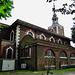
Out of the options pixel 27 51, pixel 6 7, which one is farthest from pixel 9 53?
pixel 6 7

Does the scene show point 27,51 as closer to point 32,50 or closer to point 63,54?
point 32,50

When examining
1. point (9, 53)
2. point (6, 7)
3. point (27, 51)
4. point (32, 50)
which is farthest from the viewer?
point (9, 53)

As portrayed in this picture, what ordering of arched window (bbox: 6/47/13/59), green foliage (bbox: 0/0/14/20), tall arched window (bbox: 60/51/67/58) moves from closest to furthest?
green foliage (bbox: 0/0/14/20) → arched window (bbox: 6/47/13/59) → tall arched window (bbox: 60/51/67/58)

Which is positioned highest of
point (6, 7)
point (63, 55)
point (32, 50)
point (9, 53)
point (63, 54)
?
point (6, 7)

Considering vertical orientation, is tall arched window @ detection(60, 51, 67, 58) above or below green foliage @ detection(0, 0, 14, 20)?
below

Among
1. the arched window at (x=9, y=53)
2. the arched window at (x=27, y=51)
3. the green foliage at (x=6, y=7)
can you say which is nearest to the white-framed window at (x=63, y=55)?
Result: the arched window at (x=27, y=51)

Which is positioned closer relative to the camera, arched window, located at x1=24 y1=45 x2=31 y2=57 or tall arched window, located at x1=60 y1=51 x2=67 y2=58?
arched window, located at x1=24 y1=45 x2=31 y2=57

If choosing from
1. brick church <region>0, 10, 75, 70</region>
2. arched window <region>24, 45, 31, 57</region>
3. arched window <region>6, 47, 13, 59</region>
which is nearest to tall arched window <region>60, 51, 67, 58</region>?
brick church <region>0, 10, 75, 70</region>

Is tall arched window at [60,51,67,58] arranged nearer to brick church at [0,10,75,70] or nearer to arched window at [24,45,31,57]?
brick church at [0,10,75,70]

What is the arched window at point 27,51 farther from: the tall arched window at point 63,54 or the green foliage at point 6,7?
the green foliage at point 6,7

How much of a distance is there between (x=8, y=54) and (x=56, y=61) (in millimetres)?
8579

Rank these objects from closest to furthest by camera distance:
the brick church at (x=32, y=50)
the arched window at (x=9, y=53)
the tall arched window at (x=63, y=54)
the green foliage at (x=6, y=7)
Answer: the green foliage at (x=6, y=7) < the brick church at (x=32, y=50) < the arched window at (x=9, y=53) < the tall arched window at (x=63, y=54)

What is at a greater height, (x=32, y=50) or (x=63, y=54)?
(x=32, y=50)

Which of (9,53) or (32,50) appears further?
(9,53)
